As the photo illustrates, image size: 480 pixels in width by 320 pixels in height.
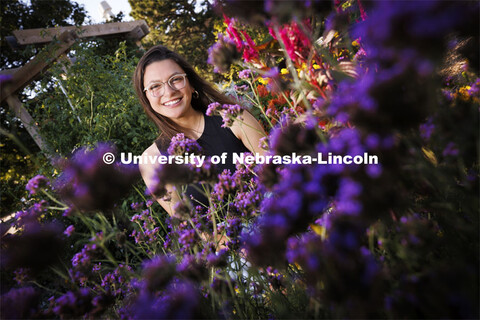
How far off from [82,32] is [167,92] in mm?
3700

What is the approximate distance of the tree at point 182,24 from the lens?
16.2m

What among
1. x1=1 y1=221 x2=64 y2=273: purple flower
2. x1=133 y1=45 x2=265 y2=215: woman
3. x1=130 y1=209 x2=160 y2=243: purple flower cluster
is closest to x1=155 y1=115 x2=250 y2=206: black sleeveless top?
x1=133 y1=45 x2=265 y2=215: woman

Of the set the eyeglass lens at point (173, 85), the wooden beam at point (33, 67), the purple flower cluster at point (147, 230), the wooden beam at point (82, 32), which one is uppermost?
the wooden beam at point (82, 32)

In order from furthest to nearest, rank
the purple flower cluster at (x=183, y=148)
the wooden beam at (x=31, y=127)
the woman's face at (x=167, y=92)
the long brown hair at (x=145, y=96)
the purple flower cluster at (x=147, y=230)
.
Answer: the wooden beam at (x=31, y=127)
the long brown hair at (x=145, y=96)
the woman's face at (x=167, y=92)
the purple flower cluster at (x=147, y=230)
the purple flower cluster at (x=183, y=148)

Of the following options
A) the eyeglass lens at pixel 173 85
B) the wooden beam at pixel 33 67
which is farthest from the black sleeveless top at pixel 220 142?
the wooden beam at pixel 33 67

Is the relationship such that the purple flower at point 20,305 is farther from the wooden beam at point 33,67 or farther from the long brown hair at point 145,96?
the wooden beam at point 33,67

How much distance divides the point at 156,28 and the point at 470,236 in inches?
751

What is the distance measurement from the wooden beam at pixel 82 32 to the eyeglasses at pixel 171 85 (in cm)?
352

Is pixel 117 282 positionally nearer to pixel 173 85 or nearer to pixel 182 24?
pixel 173 85

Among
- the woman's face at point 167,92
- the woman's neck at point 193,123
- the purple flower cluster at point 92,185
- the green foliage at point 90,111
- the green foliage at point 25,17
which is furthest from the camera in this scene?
the green foliage at point 25,17

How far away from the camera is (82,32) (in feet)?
16.9

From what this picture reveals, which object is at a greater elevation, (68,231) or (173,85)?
(173,85)

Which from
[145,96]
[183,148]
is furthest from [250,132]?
[183,148]

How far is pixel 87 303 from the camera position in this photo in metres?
0.85
